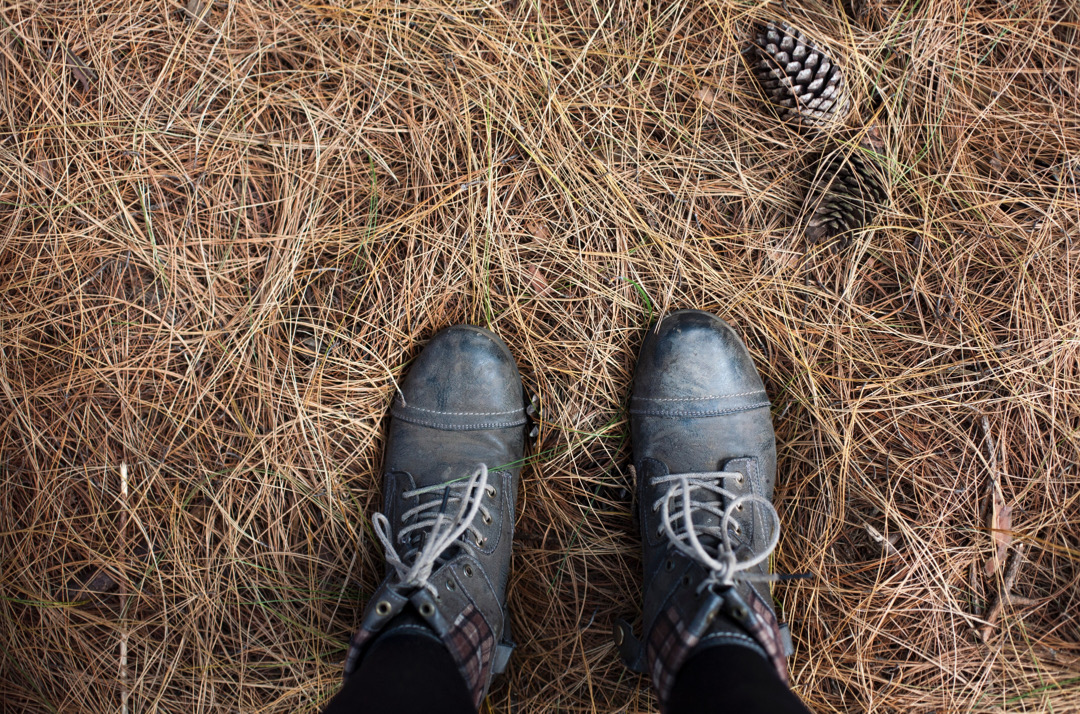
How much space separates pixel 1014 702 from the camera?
5.15 feet

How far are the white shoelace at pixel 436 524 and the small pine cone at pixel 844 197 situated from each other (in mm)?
1137

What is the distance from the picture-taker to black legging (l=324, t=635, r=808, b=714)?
1.05 meters

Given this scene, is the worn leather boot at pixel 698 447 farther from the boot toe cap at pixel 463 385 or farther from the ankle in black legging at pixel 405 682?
the ankle in black legging at pixel 405 682

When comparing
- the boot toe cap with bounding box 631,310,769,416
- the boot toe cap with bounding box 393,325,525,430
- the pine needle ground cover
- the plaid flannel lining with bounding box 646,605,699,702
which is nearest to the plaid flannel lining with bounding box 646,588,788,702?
the plaid flannel lining with bounding box 646,605,699,702

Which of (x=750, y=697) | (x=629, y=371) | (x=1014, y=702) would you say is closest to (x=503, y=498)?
(x=629, y=371)

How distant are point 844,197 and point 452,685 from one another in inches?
60.0

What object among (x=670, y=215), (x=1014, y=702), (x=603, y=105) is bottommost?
(x=1014, y=702)

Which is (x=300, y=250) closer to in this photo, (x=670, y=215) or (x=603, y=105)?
(x=603, y=105)

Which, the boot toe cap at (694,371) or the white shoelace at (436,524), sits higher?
the boot toe cap at (694,371)

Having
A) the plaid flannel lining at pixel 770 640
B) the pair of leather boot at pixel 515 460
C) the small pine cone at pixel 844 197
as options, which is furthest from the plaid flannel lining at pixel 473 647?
the small pine cone at pixel 844 197

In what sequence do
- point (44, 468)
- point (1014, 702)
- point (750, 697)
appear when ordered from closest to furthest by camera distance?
point (750, 697) → point (1014, 702) → point (44, 468)

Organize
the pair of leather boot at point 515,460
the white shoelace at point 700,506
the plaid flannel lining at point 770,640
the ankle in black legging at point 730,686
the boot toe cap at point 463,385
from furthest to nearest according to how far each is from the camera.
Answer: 1. the boot toe cap at point 463,385
2. the pair of leather boot at point 515,460
3. the white shoelace at point 700,506
4. the plaid flannel lining at point 770,640
5. the ankle in black legging at point 730,686

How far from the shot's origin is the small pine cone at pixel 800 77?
5.10 feet

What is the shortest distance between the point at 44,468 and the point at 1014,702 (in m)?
2.71
